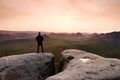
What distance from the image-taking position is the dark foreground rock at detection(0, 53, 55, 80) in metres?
31.1

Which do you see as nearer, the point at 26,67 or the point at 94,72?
the point at 94,72

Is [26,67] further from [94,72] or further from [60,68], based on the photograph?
[94,72]

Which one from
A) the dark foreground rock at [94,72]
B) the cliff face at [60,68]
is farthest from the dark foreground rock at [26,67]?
the dark foreground rock at [94,72]

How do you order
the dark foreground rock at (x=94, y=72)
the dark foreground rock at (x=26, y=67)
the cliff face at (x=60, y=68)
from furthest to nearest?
1. the dark foreground rock at (x=26, y=67)
2. the cliff face at (x=60, y=68)
3. the dark foreground rock at (x=94, y=72)

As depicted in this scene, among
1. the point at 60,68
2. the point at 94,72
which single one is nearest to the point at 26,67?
the point at 60,68

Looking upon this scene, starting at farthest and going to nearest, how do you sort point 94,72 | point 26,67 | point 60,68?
point 60,68 → point 26,67 → point 94,72

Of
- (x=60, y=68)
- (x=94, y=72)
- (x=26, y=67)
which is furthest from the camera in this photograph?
(x=60, y=68)

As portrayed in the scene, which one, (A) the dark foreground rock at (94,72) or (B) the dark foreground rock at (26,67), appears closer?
(A) the dark foreground rock at (94,72)

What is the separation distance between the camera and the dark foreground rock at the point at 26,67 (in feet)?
102

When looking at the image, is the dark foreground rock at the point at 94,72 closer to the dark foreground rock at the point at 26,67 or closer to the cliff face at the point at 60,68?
the cliff face at the point at 60,68

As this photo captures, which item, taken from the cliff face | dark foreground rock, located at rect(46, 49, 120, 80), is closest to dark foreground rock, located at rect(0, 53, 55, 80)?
the cliff face

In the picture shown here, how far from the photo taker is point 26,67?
3231 centimetres

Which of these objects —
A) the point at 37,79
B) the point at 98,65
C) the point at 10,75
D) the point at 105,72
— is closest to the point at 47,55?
the point at 37,79

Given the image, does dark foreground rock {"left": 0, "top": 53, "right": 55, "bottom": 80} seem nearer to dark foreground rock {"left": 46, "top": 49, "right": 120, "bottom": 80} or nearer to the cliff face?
the cliff face
